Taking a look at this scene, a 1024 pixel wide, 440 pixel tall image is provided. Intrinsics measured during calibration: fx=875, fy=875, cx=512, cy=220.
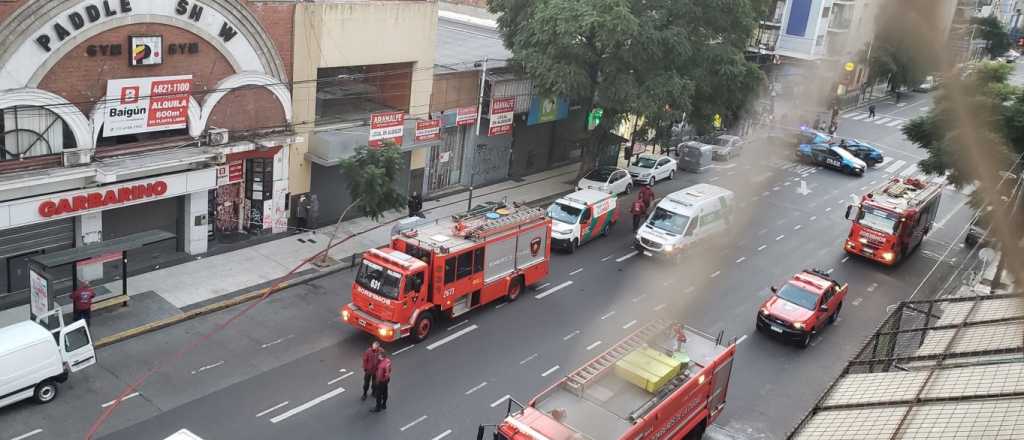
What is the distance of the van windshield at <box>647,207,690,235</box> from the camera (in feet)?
117

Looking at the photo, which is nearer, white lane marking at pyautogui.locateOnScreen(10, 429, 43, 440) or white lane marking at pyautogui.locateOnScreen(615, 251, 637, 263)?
white lane marking at pyautogui.locateOnScreen(10, 429, 43, 440)

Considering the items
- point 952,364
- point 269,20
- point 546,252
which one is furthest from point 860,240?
point 952,364

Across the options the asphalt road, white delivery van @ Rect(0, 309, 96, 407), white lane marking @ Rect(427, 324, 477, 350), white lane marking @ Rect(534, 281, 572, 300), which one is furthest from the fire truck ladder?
white delivery van @ Rect(0, 309, 96, 407)

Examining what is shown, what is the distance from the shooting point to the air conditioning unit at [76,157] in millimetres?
26406

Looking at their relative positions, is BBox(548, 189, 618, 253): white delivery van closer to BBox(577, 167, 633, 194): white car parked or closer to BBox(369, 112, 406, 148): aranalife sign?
BBox(577, 167, 633, 194): white car parked

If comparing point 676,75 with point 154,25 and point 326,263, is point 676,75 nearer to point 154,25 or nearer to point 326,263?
point 326,263

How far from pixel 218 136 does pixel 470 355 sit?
39.8ft

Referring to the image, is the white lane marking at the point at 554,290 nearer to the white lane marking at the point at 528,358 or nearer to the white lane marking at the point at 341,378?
the white lane marking at the point at 528,358

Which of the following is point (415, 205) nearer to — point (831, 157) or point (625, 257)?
point (625, 257)

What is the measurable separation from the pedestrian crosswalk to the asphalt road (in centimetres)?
3523

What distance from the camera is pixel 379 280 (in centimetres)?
2597

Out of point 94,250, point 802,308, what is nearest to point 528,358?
point 802,308

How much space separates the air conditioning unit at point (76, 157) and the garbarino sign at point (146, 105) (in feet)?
3.52

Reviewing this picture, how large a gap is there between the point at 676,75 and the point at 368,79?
13.7 metres
